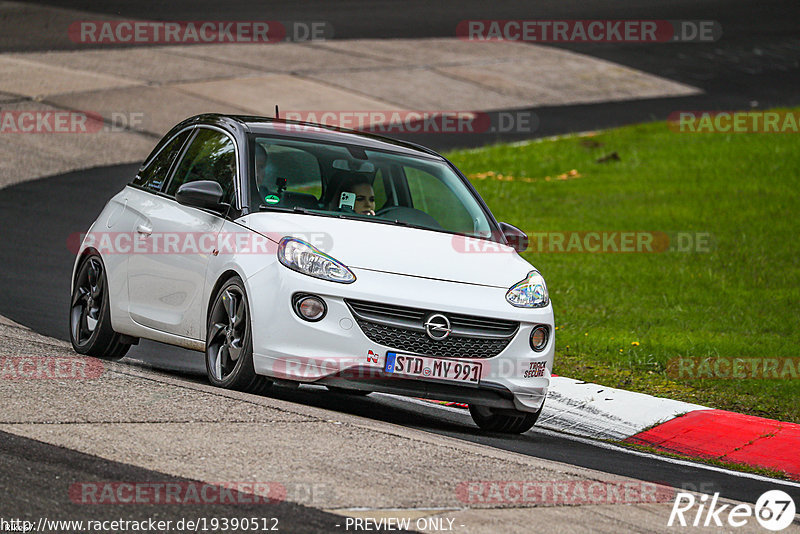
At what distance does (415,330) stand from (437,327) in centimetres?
13

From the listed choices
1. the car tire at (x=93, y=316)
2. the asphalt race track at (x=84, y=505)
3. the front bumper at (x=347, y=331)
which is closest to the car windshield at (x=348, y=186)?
the front bumper at (x=347, y=331)

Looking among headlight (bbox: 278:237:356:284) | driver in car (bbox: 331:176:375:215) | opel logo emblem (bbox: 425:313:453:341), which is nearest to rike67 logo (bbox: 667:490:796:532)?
opel logo emblem (bbox: 425:313:453:341)

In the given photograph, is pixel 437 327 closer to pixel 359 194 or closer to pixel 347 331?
pixel 347 331

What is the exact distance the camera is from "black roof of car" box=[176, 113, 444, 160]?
29.9ft

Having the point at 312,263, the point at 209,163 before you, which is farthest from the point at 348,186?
the point at 312,263

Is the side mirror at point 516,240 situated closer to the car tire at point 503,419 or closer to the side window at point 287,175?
the car tire at point 503,419

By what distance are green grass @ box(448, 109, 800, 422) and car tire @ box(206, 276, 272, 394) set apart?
3.51 m

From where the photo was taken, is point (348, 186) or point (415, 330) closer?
point (415, 330)

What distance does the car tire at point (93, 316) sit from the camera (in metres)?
9.66

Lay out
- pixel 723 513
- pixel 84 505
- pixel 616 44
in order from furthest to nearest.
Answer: pixel 616 44 < pixel 723 513 < pixel 84 505

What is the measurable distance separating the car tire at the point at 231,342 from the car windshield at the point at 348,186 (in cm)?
66

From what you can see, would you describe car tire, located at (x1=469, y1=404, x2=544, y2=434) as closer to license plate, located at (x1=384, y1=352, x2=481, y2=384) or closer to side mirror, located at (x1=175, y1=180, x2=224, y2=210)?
license plate, located at (x1=384, y1=352, x2=481, y2=384)

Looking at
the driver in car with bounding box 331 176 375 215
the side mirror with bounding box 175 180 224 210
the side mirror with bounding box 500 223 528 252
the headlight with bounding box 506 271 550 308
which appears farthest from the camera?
the side mirror with bounding box 500 223 528 252

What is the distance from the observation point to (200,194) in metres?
8.50
